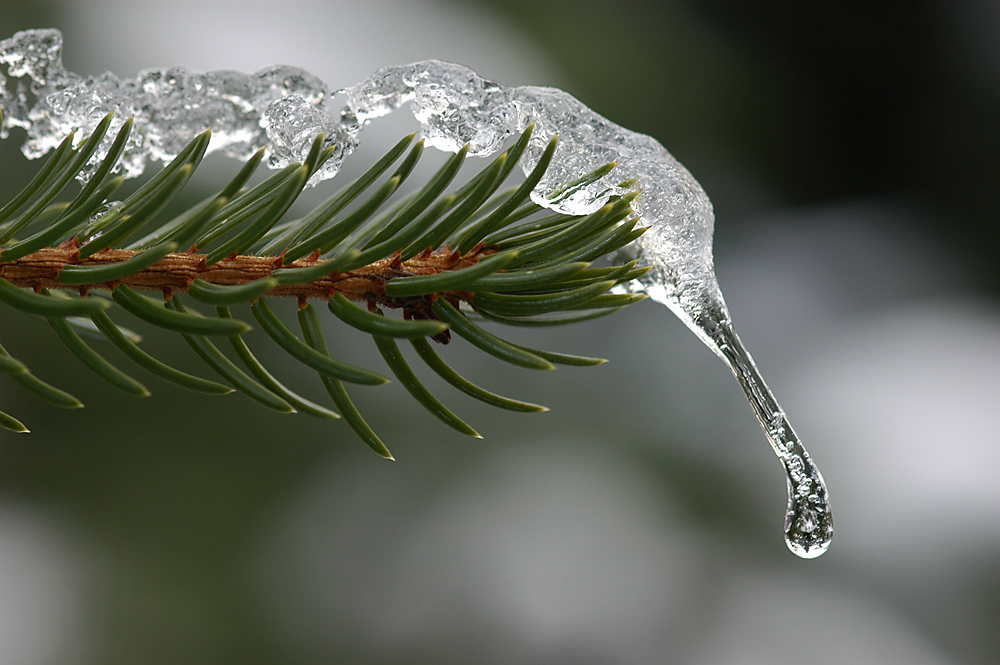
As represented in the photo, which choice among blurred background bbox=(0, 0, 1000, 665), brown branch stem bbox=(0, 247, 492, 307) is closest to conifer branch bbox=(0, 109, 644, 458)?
brown branch stem bbox=(0, 247, 492, 307)

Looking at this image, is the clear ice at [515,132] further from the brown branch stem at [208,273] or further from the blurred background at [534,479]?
the blurred background at [534,479]

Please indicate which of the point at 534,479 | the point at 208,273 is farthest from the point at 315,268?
the point at 534,479

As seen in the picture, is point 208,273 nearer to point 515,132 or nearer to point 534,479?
point 515,132

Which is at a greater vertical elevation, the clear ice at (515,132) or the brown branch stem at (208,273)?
the clear ice at (515,132)

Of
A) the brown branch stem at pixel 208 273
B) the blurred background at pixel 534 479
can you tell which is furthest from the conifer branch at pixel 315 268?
the blurred background at pixel 534 479

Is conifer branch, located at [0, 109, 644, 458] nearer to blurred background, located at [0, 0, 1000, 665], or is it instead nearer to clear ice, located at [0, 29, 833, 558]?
clear ice, located at [0, 29, 833, 558]
